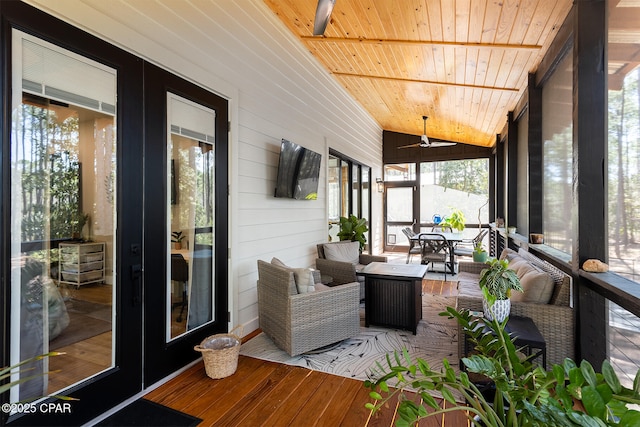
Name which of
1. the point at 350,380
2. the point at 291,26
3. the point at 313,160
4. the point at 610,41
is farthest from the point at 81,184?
the point at 610,41

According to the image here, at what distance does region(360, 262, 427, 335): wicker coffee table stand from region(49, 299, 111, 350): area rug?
2455mm

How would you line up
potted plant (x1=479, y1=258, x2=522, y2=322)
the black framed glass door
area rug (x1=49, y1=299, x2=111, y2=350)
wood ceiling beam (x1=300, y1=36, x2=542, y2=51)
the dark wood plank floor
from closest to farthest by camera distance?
the black framed glass door, area rug (x1=49, y1=299, x2=111, y2=350), the dark wood plank floor, potted plant (x1=479, y1=258, x2=522, y2=322), wood ceiling beam (x1=300, y1=36, x2=542, y2=51)

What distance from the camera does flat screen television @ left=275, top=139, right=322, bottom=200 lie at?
3916 mm

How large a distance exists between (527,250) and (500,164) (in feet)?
11.2

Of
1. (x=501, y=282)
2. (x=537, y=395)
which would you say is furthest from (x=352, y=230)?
(x=537, y=395)

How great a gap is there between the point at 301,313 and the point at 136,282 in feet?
4.43

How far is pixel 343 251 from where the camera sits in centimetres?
475

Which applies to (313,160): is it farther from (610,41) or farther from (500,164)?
(500,164)

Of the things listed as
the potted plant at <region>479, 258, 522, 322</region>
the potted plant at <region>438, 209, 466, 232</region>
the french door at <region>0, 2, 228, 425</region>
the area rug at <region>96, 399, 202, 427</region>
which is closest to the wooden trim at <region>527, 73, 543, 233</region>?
the potted plant at <region>479, 258, 522, 322</region>

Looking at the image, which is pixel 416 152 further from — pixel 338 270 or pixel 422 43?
pixel 338 270

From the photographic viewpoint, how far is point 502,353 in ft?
3.06

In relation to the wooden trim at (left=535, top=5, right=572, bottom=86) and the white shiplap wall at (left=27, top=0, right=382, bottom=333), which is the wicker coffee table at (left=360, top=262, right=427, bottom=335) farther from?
the wooden trim at (left=535, top=5, right=572, bottom=86)

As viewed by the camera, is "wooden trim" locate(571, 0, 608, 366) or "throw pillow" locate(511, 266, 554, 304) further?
"throw pillow" locate(511, 266, 554, 304)

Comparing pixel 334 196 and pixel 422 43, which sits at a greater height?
pixel 422 43
